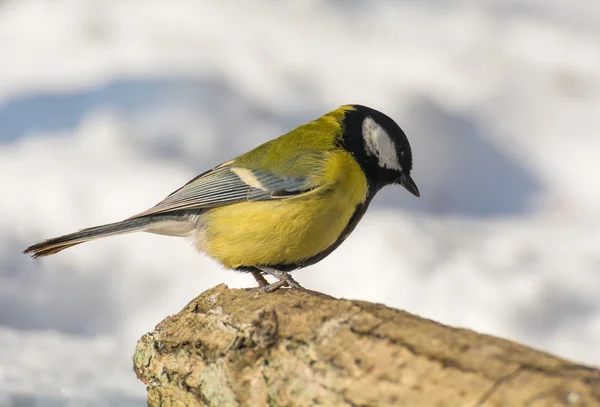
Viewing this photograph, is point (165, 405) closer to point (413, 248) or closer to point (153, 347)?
point (153, 347)

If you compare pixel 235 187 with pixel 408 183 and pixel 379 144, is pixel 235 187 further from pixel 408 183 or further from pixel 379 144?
pixel 408 183

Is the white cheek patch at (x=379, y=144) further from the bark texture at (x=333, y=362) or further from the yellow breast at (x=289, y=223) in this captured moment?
the bark texture at (x=333, y=362)

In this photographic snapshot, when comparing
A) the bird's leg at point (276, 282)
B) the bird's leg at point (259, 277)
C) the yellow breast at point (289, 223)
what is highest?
the yellow breast at point (289, 223)

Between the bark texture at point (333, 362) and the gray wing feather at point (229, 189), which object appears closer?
the bark texture at point (333, 362)

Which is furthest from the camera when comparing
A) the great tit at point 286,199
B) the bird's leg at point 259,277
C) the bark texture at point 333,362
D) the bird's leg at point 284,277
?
the bird's leg at point 259,277

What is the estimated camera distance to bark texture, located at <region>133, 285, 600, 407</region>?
1429 mm

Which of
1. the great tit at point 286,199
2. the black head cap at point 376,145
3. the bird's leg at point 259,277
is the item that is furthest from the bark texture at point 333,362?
the black head cap at point 376,145

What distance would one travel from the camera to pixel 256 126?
5043mm

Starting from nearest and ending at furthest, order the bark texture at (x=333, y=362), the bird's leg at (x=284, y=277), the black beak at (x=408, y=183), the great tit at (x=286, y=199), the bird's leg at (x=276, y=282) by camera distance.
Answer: the bark texture at (x=333, y=362), the bird's leg at (x=276, y=282), the bird's leg at (x=284, y=277), the great tit at (x=286, y=199), the black beak at (x=408, y=183)

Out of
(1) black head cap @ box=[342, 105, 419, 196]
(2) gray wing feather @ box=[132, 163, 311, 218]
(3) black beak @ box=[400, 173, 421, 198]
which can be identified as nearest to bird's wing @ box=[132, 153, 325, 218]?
(2) gray wing feather @ box=[132, 163, 311, 218]

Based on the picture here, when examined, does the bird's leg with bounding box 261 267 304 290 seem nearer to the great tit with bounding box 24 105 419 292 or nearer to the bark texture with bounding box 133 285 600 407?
the great tit with bounding box 24 105 419 292

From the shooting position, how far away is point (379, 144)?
8.39 feet

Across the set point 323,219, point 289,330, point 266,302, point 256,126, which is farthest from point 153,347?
point 256,126

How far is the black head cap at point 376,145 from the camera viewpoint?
2.53 m
